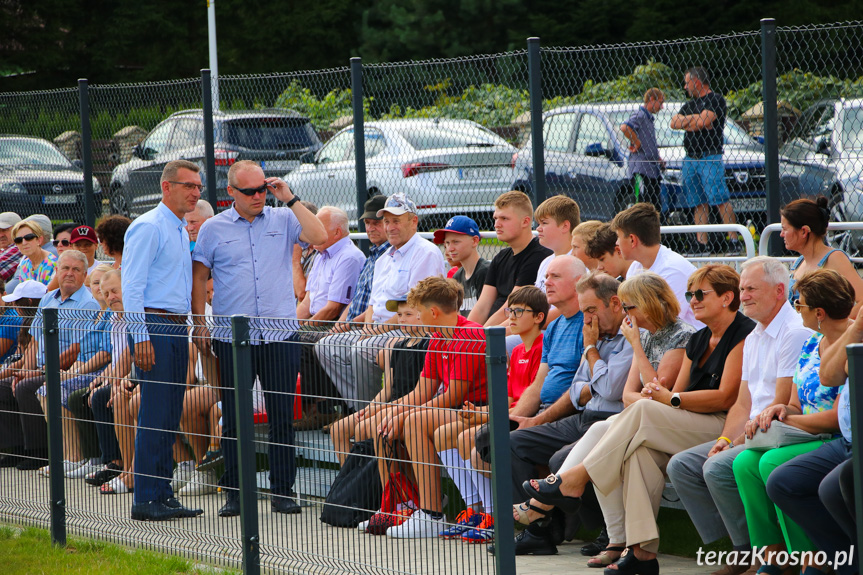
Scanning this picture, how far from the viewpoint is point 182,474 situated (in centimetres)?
537

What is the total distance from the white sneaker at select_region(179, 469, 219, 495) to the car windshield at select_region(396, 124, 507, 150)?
3.91 meters

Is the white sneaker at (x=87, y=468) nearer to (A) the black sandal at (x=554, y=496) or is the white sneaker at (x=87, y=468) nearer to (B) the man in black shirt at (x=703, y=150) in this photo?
(A) the black sandal at (x=554, y=496)

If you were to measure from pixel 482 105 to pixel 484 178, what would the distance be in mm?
582

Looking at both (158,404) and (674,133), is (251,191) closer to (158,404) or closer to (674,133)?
(158,404)

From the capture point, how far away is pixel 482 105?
27.1ft

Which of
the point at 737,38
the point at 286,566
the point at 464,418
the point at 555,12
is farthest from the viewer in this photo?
the point at 555,12

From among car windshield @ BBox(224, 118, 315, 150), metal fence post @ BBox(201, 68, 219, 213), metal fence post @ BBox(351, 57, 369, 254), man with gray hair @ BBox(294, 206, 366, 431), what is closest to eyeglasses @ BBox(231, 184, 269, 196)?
man with gray hair @ BBox(294, 206, 366, 431)

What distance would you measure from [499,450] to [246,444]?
1.45m

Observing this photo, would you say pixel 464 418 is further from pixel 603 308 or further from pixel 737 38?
pixel 737 38

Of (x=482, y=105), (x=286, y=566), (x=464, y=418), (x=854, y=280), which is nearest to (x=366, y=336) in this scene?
(x=464, y=418)

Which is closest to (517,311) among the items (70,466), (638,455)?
(638,455)

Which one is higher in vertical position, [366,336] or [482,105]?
[482,105]

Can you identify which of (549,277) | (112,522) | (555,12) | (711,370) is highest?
(555,12)

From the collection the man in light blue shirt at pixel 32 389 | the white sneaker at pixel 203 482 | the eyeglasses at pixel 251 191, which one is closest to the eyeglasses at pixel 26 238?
the man in light blue shirt at pixel 32 389
